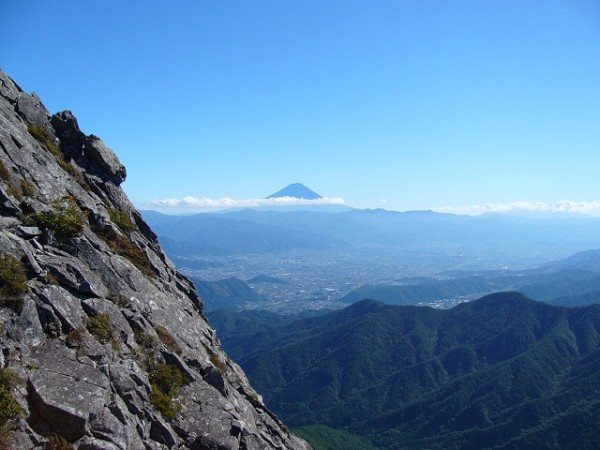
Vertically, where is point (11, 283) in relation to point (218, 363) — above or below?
above

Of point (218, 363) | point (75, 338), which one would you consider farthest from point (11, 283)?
point (218, 363)

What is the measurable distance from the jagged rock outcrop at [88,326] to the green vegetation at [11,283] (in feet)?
0.14

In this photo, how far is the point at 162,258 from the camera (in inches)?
1476

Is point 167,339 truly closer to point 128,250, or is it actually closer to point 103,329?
point 103,329

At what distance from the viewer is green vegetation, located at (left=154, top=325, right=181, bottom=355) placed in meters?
25.5

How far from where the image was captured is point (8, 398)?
15.7 m

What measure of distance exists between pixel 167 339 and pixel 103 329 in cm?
520

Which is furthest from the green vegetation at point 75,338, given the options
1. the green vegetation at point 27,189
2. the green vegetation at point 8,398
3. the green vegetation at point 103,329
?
the green vegetation at point 27,189

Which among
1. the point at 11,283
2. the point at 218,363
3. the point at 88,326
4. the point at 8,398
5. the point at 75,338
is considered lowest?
the point at 218,363

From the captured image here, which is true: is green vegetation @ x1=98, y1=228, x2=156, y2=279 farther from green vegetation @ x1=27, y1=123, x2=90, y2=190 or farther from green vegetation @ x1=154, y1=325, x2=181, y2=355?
green vegetation @ x1=154, y1=325, x2=181, y2=355

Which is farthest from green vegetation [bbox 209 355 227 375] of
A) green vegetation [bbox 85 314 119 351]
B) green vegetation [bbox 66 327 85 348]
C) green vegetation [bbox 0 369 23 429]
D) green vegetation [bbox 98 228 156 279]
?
green vegetation [bbox 0 369 23 429]

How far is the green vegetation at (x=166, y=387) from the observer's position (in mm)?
21047

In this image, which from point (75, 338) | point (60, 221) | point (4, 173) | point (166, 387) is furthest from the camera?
point (4, 173)

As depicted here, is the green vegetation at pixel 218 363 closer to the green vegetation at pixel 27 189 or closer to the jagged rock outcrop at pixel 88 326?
the jagged rock outcrop at pixel 88 326
